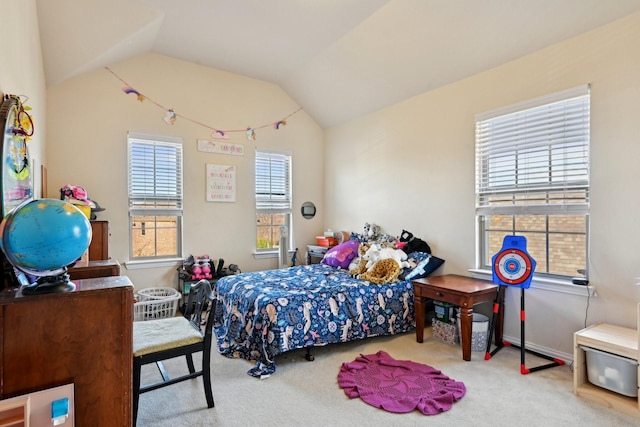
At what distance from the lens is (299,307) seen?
2.90 meters

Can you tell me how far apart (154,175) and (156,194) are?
9.2 inches

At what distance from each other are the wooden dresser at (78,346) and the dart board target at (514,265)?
8.73 feet

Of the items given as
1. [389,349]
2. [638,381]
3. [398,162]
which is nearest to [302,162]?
[398,162]

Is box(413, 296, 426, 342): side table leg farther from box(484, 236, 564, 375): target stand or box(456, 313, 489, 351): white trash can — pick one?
box(484, 236, 564, 375): target stand

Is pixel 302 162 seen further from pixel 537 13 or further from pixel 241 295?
pixel 537 13

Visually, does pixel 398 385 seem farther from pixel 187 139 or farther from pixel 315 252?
pixel 187 139

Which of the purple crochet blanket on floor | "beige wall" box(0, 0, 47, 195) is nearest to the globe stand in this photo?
"beige wall" box(0, 0, 47, 195)

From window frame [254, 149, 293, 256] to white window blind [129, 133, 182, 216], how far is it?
106 cm

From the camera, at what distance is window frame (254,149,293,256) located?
5018 mm

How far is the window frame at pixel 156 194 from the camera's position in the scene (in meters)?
4.15

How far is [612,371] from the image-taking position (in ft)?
7.50

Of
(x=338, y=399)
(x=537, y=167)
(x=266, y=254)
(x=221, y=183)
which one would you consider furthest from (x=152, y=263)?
(x=537, y=167)

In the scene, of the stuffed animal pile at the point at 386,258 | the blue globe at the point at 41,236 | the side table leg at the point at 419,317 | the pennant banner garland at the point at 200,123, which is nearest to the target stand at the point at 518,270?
the side table leg at the point at 419,317

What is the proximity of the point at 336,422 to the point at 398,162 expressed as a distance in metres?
3.10
